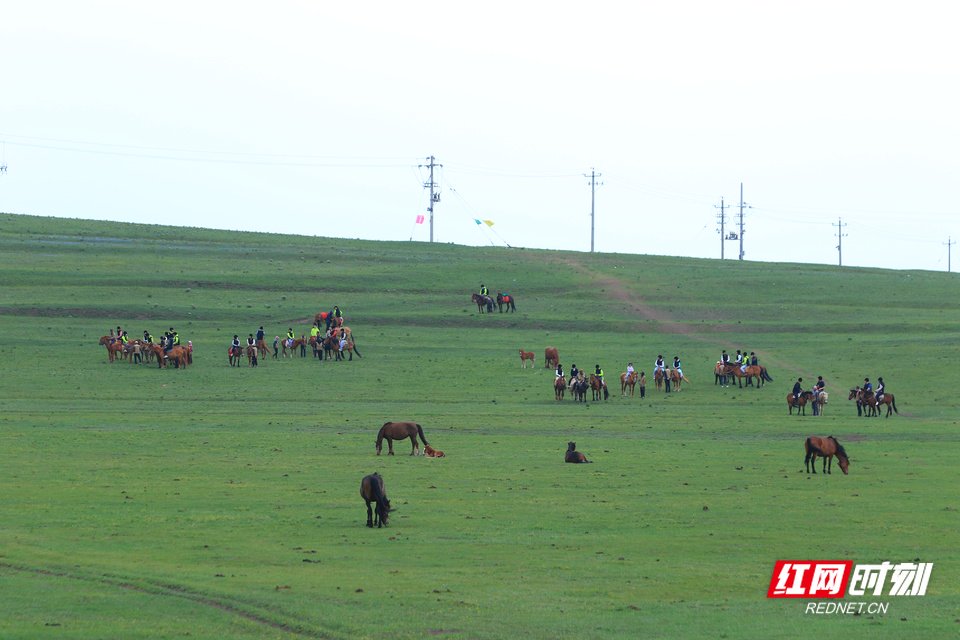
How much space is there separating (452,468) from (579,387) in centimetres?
2165

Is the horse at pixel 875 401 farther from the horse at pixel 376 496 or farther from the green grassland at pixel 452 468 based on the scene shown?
the horse at pixel 376 496

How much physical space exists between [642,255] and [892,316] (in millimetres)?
41621

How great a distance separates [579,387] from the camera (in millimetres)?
53906

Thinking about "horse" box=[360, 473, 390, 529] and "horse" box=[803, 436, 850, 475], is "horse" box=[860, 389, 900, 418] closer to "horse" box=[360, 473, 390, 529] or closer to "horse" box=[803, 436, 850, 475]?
"horse" box=[803, 436, 850, 475]

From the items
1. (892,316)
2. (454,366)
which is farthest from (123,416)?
(892,316)

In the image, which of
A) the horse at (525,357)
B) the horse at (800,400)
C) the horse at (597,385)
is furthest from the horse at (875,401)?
the horse at (525,357)

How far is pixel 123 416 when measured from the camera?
45.8 m

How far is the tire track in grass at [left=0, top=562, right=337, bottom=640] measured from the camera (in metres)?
16.7

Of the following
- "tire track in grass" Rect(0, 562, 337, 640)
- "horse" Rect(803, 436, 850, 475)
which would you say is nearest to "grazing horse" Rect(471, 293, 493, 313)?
"horse" Rect(803, 436, 850, 475)

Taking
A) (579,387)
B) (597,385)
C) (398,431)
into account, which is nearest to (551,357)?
(597,385)

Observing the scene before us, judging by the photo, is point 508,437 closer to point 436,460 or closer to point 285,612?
point 436,460

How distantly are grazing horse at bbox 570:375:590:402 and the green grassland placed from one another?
46.3 inches

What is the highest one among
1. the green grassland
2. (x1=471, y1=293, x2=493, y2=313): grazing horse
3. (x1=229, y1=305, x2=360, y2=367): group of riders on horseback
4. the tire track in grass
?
(x1=471, y1=293, x2=493, y2=313): grazing horse

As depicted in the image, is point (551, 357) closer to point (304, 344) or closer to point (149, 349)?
point (304, 344)
